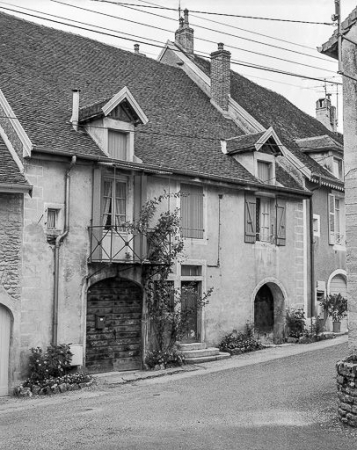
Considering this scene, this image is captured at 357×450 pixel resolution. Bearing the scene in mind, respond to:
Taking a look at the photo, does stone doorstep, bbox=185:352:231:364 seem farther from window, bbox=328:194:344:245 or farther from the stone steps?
window, bbox=328:194:344:245

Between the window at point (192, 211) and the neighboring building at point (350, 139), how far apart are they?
727cm

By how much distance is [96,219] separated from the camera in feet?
52.5

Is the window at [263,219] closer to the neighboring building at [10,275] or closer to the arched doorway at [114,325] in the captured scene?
the arched doorway at [114,325]

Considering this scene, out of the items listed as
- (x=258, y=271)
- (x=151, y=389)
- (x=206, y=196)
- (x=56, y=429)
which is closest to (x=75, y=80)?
(x=206, y=196)

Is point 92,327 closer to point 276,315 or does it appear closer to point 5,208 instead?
point 5,208

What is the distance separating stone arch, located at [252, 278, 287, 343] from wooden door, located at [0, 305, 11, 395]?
8.79 m

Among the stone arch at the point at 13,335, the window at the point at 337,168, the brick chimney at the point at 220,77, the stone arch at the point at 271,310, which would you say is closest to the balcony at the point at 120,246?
the stone arch at the point at 13,335

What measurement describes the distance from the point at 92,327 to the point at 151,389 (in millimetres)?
2752

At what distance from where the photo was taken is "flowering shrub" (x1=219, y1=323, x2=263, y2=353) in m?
19.0

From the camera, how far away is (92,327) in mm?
16297

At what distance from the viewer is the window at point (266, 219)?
66.1ft

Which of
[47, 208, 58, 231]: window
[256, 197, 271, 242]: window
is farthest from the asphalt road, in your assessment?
[256, 197, 271, 242]: window

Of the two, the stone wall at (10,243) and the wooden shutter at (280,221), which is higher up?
the wooden shutter at (280,221)

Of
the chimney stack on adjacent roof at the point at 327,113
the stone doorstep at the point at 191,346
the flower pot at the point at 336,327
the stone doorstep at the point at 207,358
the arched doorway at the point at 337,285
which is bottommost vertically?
the stone doorstep at the point at 207,358
